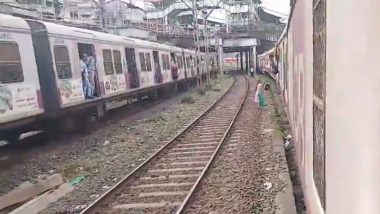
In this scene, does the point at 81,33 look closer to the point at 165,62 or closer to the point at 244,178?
the point at 244,178

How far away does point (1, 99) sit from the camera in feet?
26.9

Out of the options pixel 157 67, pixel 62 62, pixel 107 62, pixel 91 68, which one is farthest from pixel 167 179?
pixel 157 67

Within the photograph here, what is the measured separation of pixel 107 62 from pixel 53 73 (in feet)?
12.5

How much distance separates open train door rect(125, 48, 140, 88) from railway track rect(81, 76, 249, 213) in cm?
488

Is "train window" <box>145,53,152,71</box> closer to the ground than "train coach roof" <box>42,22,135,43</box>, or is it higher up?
closer to the ground

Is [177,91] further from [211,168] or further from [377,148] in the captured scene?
[377,148]

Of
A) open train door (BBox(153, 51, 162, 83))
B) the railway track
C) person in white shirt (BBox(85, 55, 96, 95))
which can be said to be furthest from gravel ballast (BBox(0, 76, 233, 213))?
open train door (BBox(153, 51, 162, 83))

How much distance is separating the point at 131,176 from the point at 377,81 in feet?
22.3

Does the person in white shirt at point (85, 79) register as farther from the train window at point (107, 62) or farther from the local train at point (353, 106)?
the local train at point (353, 106)

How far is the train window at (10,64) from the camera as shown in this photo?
837 cm

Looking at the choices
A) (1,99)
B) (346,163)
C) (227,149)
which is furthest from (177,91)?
(346,163)

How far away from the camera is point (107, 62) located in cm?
1396

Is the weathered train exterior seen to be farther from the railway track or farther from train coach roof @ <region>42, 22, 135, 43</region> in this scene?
train coach roof @ <region>42, 22, 135, 43</region>

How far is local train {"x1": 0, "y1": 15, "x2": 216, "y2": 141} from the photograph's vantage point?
8.61 m
